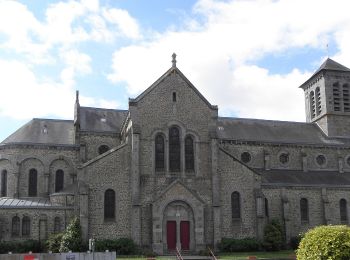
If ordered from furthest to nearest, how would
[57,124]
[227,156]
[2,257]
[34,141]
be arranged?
[57,124] < [34,141] < [227,156] < [2,257]

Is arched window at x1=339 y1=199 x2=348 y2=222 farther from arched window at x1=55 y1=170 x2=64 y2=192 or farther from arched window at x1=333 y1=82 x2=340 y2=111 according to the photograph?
arched window at x1=55 y1=170 x2=64 y2=192

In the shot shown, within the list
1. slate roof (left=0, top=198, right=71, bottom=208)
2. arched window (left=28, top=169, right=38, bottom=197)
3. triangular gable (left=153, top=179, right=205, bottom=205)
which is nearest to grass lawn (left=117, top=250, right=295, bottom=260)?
triangular gable (left=153, top=179, right=205, bottom=205)

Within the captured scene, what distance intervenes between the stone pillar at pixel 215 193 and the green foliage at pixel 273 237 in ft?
13.1

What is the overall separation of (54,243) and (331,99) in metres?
33.7

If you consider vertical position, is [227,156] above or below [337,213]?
above

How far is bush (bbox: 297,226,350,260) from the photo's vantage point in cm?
1867

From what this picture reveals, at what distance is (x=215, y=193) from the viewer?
131ft

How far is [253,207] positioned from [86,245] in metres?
13.8

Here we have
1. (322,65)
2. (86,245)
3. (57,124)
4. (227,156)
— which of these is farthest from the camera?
(322,65)

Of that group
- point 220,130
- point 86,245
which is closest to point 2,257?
point 86,245

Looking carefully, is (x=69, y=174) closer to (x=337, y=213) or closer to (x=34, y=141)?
(x=34, y=141)

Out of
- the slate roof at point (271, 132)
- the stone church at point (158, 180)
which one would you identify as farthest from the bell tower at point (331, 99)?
the stone church at point (158, 180)

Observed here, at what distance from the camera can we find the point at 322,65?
57.2m

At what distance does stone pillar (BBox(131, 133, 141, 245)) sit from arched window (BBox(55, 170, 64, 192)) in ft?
27.6
